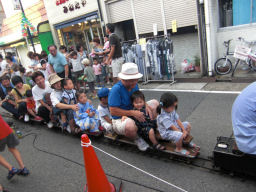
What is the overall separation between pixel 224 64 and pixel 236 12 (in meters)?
1.94

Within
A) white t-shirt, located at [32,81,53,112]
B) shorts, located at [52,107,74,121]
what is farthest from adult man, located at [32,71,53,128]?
shorts, located at [52,107,74,121]

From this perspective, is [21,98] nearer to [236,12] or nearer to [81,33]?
[236,12]

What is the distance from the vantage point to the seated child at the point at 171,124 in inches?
117

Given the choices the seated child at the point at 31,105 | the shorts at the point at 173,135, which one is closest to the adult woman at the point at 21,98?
the seated child at the point at 31,105

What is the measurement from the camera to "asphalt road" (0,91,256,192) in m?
2.76

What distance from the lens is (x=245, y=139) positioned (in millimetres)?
2348

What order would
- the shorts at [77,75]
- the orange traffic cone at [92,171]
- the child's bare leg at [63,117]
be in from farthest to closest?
1. the shorts at [77,75]
2. the child's bare leg at [63,117]
3. the orange traffic cone at [92,171]

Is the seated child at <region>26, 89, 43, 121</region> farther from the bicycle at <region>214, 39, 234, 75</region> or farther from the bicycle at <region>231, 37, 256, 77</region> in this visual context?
the bicycle at <region>231, 37, 256, 77</region>

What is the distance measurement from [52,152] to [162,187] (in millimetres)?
2497

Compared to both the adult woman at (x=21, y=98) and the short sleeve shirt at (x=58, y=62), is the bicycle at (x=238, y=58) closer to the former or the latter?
the short sleeve shirt at (x=58, y=62)

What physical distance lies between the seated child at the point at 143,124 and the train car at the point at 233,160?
2.87 feet

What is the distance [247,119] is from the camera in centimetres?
230

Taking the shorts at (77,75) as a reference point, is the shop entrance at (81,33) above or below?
above

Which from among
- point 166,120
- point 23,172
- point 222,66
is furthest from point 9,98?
point 222,66
